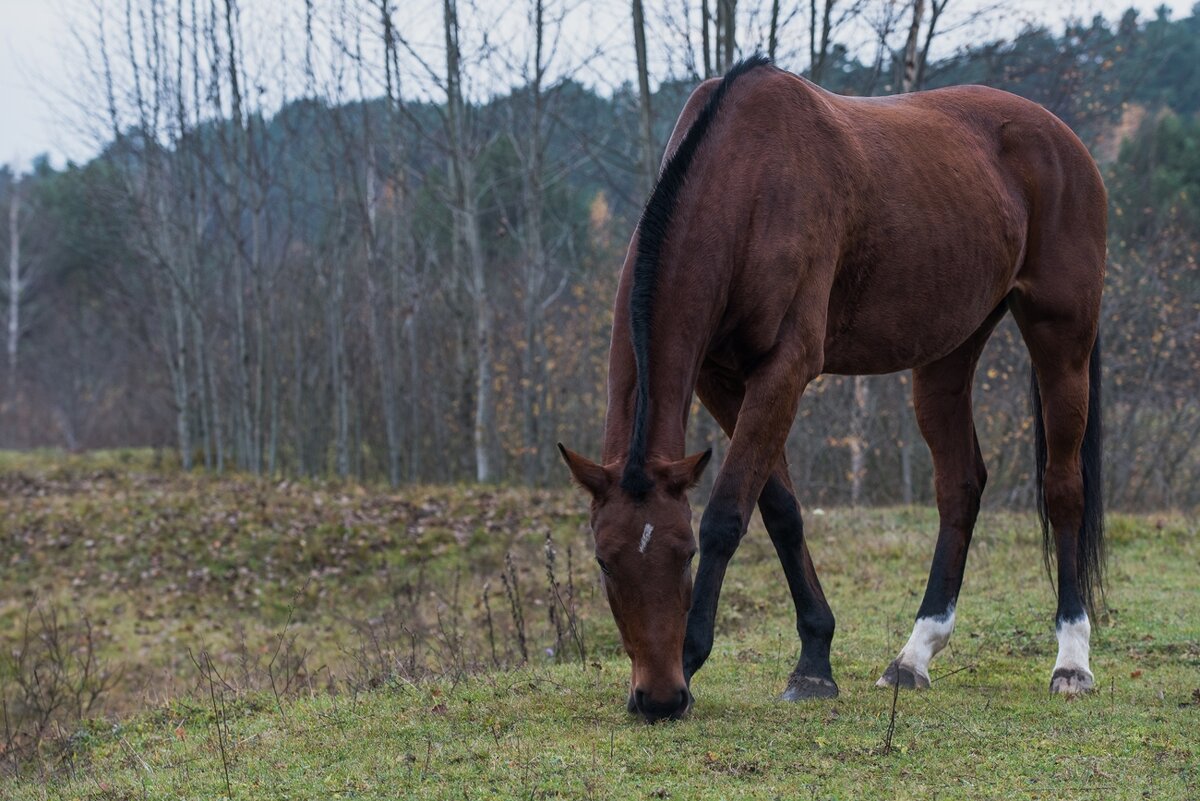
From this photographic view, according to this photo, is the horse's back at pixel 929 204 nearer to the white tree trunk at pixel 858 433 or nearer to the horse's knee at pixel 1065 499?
the horse's knee at pixel 1065 499

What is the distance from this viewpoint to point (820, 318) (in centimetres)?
418

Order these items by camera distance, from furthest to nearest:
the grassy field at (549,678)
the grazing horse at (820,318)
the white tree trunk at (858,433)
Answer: the white tree trunk at (858,433)
the grazing horse at (820,318)
the grassy field at (549,678)

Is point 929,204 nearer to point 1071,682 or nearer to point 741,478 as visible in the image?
point 741,478

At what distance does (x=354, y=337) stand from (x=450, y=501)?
8.31 metres

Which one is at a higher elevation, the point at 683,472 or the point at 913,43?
the point at 913,43

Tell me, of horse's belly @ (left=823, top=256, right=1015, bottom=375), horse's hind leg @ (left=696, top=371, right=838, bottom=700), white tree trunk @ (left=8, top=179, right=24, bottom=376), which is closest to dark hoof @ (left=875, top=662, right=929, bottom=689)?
horse's hind leg @ (left=696, top=371, right=838, bottom=700)

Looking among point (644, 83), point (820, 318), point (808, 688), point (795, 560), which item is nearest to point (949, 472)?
point (795, 560)

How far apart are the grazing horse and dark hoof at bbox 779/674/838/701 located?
0.4 inches

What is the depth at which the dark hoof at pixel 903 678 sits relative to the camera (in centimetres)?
477

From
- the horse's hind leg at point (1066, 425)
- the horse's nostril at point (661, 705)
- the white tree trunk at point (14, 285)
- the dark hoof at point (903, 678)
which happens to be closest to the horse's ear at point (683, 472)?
the horse's nostril at point (661, 705)

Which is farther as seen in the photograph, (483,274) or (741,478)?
(483,274)

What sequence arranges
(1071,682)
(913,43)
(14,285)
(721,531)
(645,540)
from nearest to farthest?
(645,540)
(721,531)
(1071,682)
(913,43)
(14,285)

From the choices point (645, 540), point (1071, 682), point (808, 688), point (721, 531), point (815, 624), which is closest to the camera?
point (645, 540)

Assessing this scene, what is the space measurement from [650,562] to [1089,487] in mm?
2952
